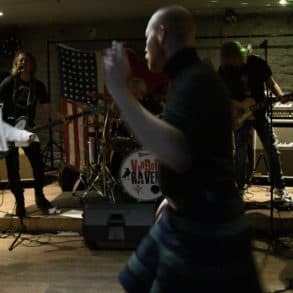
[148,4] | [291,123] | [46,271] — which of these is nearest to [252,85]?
[291,123]

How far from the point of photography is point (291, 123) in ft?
19.3

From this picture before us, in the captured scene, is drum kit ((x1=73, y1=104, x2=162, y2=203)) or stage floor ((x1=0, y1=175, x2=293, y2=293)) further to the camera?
drum kit ((x1=73, y1=104, x2=162, y2=203))

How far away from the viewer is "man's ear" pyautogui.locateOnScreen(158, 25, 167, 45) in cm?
149

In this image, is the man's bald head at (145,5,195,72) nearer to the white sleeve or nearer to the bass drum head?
the white sleeve

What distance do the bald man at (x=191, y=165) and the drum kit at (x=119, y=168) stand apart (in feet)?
11.3

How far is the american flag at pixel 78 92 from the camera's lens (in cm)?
587

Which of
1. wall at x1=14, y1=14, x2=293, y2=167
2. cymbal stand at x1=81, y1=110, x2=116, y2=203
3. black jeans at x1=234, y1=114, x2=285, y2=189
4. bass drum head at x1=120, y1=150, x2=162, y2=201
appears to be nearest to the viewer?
black jeans at x1=234, y1=114, x2=285, y2=189

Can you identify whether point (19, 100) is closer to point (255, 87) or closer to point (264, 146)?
point (255, 87)

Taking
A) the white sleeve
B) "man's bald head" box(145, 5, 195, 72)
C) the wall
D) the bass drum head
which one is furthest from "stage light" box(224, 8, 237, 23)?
"man's bald head" box(145, 5, 195, 72)

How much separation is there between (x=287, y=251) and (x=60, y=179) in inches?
106

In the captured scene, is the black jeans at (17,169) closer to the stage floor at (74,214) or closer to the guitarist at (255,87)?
the stage floor at (74,214)

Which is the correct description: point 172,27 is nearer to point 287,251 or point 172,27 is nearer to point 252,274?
point 252,274

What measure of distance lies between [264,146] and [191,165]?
3.46 m

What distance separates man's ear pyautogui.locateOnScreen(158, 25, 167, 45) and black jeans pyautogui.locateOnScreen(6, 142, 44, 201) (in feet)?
11.0
